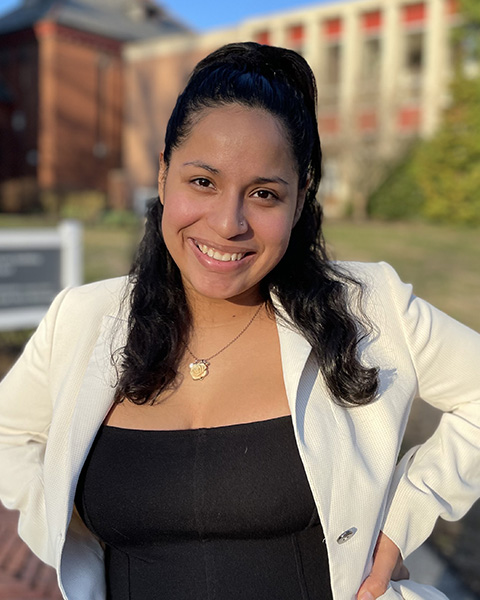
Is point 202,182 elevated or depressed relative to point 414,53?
depressed

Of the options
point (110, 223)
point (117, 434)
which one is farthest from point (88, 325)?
point (110, 223)

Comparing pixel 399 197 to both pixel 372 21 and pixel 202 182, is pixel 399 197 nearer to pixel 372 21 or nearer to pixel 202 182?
pixel 372 21

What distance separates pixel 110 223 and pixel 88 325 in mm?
16825

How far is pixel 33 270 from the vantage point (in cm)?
→ 631

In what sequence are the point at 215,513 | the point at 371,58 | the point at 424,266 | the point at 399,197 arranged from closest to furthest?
the point at 215,513
the point at 424,266
the point at 399,197
the point at 371,58

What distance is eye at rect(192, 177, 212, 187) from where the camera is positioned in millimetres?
1784

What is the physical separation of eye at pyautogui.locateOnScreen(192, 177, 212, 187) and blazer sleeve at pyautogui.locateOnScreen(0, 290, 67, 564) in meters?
0.57

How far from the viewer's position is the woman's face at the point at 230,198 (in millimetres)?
1740

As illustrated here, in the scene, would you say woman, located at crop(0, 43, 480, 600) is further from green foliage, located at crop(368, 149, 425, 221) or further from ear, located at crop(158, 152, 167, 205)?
green foliage, located at crop(368, 149, 425, 221)

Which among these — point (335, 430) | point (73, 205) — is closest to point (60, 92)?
point (73, 205)

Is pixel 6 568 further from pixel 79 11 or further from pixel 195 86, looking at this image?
pixel 79 11

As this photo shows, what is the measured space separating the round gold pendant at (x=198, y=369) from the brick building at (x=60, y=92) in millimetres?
26141

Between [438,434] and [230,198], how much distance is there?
0.89 metres

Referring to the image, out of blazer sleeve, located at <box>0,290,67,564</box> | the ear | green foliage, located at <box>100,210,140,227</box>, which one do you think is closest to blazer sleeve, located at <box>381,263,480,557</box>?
the ear
